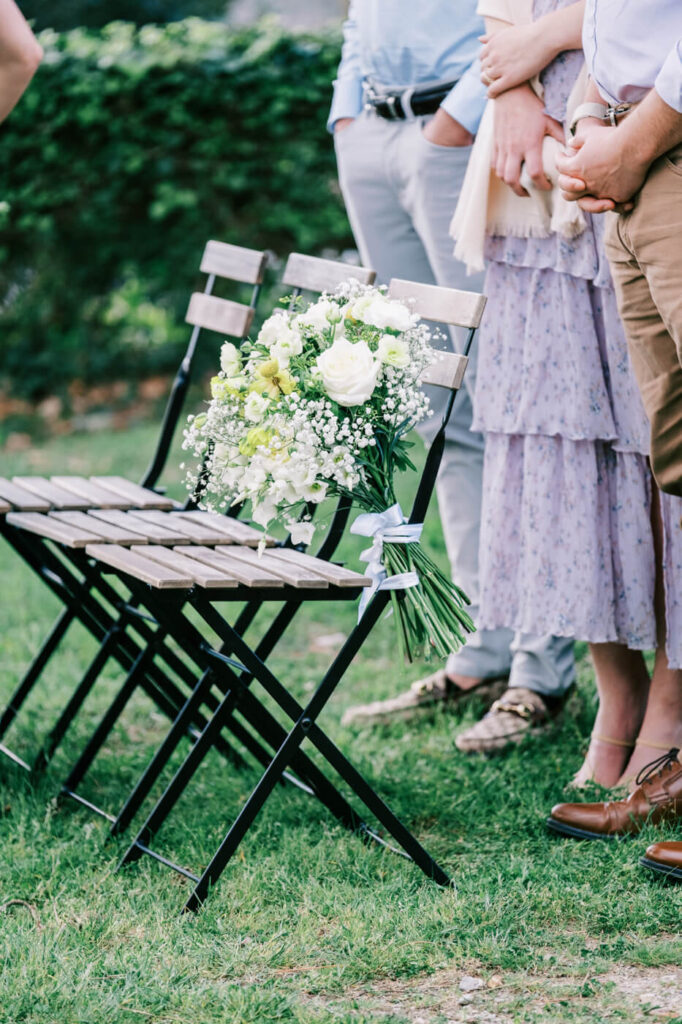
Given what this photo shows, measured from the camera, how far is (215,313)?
3.74 meters

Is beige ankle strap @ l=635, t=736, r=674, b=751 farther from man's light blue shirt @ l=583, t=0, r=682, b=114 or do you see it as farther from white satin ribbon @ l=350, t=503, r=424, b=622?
man's light blue shirt @ l=583, t=0, r=682, b=114

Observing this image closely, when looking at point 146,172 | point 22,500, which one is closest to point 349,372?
point 22,500

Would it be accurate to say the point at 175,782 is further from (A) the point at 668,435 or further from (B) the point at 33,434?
(B) the point at 33,434

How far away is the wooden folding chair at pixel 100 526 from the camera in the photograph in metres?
3.14

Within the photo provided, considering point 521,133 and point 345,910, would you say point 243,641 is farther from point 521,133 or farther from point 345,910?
point 521,133

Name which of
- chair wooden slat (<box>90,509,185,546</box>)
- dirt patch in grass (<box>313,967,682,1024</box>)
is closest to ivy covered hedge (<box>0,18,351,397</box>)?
chair wooden slat (<box>90,509,185,546</box>)

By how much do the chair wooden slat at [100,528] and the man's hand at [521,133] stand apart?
123cm

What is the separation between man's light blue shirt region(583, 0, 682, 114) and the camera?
8.12ft

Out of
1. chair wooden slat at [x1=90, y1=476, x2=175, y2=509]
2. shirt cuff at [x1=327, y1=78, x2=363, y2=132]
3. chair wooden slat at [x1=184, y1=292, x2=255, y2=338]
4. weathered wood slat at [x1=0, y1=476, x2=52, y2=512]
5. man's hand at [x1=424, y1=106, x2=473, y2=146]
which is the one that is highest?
shirt cuff at [x1=327, y1=78, x2=363, y2=132]

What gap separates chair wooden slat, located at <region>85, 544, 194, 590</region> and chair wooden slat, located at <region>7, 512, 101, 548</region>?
4 cm

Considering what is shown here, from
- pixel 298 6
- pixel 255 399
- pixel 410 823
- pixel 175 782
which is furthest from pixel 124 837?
pixel 298 6

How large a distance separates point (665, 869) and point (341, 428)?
1.11 metres

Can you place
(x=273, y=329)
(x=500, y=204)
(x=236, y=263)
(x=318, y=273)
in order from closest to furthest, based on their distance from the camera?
(x=273, y=329) < (x=500, y=204) < (x=318, y=273) < (x=236, y=263)

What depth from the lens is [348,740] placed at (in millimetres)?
3746
